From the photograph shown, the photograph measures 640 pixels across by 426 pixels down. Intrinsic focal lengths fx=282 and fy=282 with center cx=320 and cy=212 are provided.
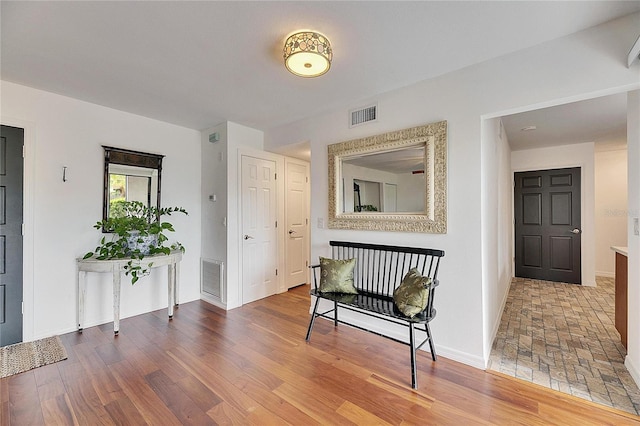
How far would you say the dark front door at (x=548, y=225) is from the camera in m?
4.70

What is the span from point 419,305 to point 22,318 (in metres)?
3.56

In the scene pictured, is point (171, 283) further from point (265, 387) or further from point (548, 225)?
point (548, 225)

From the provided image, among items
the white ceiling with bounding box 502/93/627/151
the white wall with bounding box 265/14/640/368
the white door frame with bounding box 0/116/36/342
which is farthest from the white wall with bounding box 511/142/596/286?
the white door frame with bounding box 0/116/36/342

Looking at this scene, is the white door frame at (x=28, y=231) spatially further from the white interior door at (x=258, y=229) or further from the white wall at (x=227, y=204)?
the white interior door at (x=258, y=229)

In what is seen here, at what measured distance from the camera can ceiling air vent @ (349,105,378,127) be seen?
2.85 m

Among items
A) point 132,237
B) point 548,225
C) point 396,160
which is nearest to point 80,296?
point 132,237

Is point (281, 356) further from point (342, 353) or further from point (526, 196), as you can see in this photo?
point (526, 196)

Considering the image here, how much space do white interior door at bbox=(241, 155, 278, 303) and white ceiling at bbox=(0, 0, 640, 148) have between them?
124cm

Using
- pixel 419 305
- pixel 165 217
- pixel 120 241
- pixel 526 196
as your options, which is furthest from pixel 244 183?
pixel 526 196

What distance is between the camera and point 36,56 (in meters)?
2.14

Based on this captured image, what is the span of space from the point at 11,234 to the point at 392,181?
3.55 meters

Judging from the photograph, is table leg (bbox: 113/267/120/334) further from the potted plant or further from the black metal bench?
the black metal bench

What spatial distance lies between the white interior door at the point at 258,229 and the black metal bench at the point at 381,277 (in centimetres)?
125

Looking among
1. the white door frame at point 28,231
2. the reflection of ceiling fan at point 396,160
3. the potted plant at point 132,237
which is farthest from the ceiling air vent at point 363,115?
the white door frame at point 28,231
